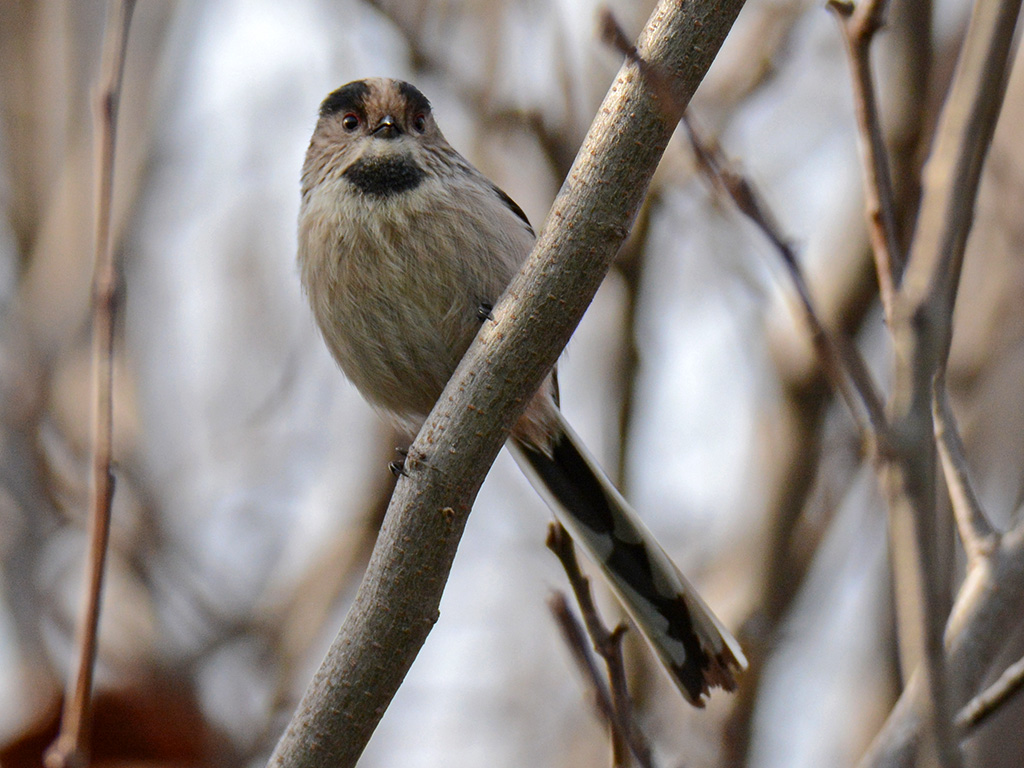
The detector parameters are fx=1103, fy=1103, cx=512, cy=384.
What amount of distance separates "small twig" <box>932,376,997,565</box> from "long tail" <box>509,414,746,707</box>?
0.82m

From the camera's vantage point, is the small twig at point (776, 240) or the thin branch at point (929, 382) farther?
the small twig at point (776, 240)

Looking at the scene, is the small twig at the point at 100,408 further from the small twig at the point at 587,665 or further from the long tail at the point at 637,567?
the long tail at the point at 637,567

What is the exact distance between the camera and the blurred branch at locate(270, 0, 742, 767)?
2.21 meters

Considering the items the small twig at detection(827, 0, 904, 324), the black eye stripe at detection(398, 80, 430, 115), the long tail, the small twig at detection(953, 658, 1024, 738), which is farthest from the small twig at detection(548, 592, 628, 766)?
the black eye stripe at detection(398, 80, 430, 115)

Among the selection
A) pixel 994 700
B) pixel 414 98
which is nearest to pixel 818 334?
pixel 994 700

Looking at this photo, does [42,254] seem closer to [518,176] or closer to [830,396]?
[518,176]

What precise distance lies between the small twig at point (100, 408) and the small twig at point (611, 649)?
812 mm

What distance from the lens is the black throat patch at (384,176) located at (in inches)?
139

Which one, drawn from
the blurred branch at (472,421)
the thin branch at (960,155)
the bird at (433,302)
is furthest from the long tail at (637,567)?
the thin branch at (960,155)

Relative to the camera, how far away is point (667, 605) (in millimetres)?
3174

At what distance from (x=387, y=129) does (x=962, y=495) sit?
2305 mm

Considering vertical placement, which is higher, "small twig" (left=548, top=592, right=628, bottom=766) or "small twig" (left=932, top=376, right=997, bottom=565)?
"small twig" (left=548, top=592, right=628, bottom=766)

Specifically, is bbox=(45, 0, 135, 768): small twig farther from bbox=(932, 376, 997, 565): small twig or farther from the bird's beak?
the bird's beak

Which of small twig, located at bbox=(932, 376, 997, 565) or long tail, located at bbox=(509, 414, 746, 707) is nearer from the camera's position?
small twig, located at bbox=(932, 376, 997, 565)
